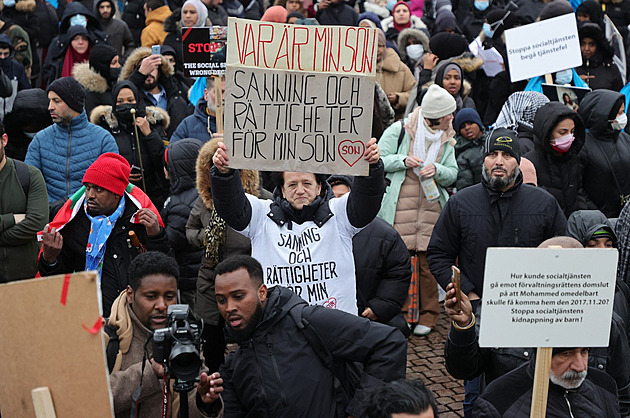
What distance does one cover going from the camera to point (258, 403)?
3961mm

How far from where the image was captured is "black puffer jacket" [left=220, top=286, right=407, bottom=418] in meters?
3.94

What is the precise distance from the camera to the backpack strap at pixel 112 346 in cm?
417

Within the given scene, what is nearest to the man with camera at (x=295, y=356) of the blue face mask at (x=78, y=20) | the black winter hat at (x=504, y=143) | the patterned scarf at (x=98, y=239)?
the patterned scarf at (x=98, y=239)

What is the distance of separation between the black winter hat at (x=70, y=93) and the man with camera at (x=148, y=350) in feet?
10.3

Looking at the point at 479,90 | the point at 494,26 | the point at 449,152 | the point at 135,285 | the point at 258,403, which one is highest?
the point at 494,26

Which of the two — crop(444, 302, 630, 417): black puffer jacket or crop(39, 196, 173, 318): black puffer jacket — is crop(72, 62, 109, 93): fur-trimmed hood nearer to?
crop(39, 196, 173, 318): black puffer jacket

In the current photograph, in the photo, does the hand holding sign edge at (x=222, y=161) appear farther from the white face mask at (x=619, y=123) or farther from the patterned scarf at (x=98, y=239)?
the white face mask at (x=619, y=123)

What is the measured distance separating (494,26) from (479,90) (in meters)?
0.85

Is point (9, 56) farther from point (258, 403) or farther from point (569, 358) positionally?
point (569, 358)

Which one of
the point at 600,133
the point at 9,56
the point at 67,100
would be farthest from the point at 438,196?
the point at 9,56

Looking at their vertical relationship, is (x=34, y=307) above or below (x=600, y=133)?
below

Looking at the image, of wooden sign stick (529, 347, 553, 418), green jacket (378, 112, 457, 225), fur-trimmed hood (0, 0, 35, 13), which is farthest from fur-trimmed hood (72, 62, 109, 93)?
wooden sign stick (529, 347, 553, 418)

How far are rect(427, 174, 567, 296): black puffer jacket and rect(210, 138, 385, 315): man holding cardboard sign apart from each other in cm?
130

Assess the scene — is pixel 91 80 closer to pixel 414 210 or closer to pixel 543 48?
pixel 414 210
